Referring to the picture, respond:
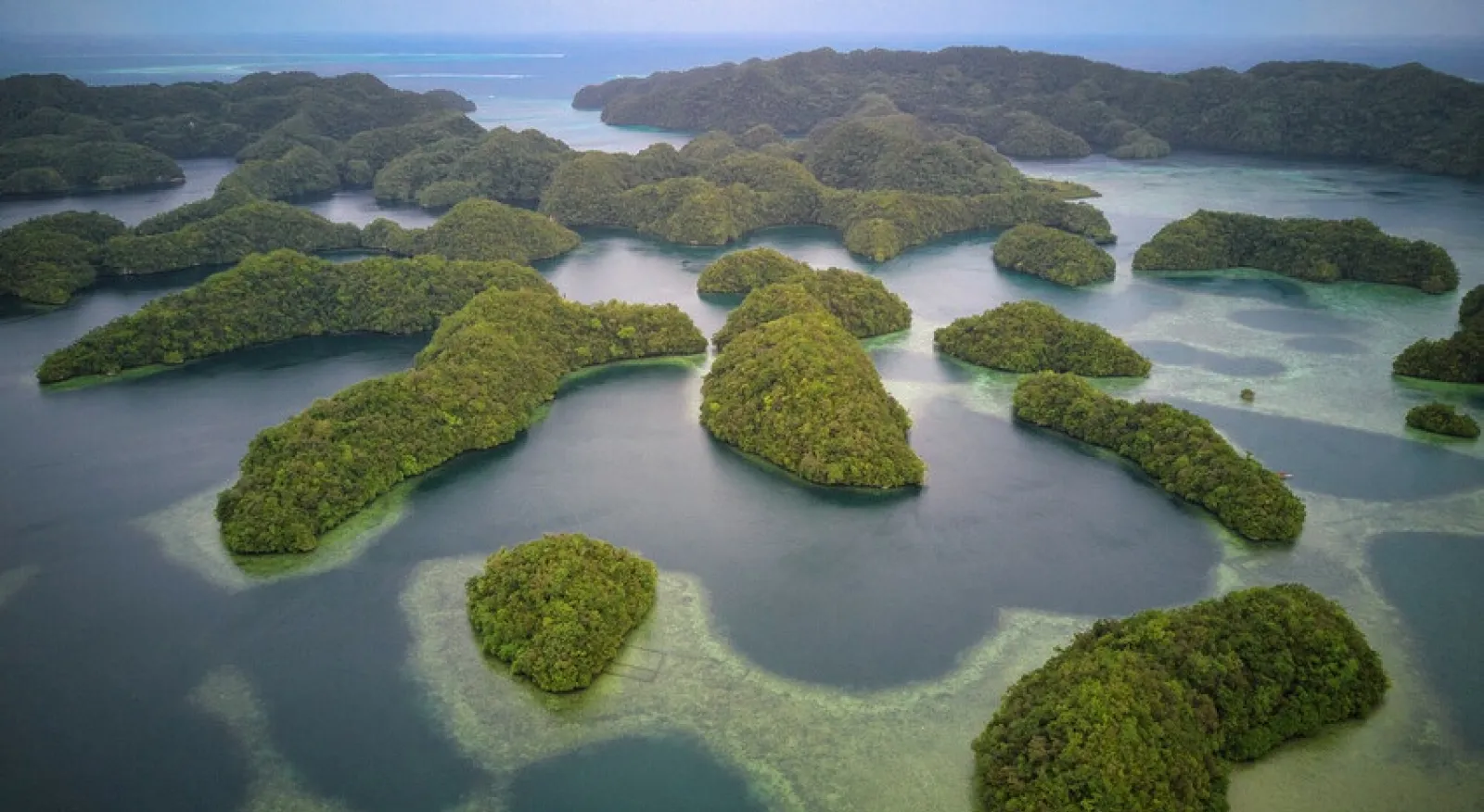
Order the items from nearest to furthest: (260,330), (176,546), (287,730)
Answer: (287,730)
(176,546)
(260,330)

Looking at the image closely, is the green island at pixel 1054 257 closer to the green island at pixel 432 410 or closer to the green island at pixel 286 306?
the green island at pixel 432 410

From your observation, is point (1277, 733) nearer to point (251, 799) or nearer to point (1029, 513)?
point (1029, 513)

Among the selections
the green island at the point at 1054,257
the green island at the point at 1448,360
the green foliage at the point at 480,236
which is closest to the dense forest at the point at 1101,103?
the green island at the point at 1054,257

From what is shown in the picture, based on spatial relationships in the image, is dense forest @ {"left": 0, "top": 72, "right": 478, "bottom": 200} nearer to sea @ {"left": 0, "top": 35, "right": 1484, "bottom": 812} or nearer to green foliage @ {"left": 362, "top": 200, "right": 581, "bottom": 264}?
green foliage @ {"left": 362, "top": 200, "right": 581, "bottom": 264}

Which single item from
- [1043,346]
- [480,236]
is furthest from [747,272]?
[1043,346]

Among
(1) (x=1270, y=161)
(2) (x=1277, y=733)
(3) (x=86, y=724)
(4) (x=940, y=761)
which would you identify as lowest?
(3) (x=86, y=724)

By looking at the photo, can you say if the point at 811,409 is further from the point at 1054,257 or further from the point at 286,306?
the point at 1054,257

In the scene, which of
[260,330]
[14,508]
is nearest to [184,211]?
[260,330]
